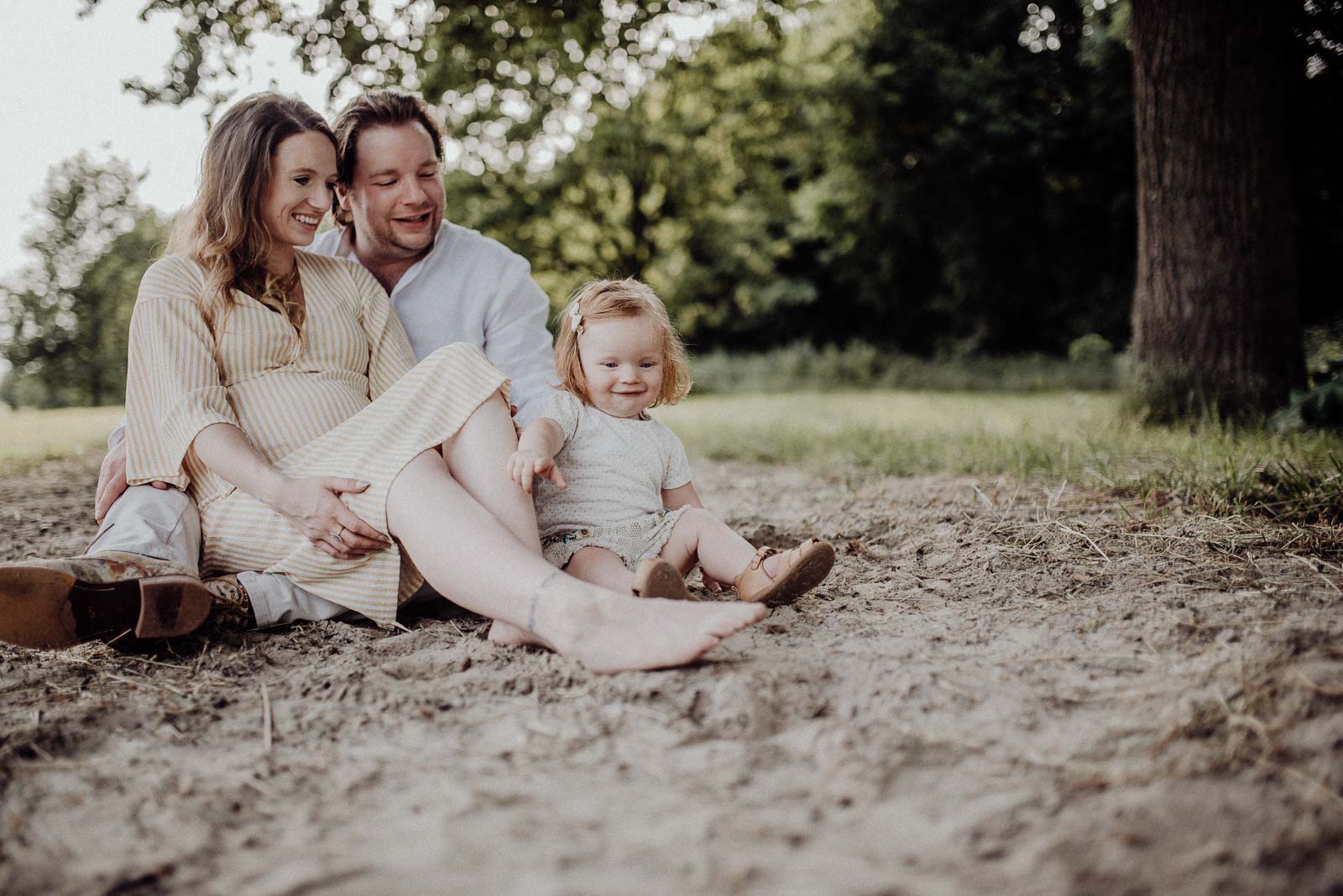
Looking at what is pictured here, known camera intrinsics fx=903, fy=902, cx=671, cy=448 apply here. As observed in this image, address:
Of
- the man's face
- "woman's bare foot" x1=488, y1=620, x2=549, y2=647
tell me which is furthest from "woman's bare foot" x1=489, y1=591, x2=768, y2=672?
the man's face

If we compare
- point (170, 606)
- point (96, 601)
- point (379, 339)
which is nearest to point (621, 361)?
point (379, 339)

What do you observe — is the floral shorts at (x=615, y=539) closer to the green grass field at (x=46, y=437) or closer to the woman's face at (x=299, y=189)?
the woman's face at (x=299, y=189)

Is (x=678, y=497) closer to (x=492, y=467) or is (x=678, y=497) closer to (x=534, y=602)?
(x=492, y=467)

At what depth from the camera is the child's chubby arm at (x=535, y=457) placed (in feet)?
7.05

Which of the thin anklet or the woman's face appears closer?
the thin anklet

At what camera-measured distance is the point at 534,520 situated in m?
2.16

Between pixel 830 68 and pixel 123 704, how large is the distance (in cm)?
1456

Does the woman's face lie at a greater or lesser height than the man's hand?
greater

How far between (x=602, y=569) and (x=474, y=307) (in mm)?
1336

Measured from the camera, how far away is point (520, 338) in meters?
3.23

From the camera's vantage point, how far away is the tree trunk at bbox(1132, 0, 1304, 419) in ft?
15.5

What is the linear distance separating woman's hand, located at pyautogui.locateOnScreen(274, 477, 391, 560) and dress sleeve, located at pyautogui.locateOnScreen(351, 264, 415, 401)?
0.58 meters

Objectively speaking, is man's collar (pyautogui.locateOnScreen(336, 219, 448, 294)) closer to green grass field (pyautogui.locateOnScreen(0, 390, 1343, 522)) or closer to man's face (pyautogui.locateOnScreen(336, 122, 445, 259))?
man's face (pyautogui.locateOnScreen(336, 122, 445, 259))

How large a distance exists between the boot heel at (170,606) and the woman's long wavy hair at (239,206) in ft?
2.32
